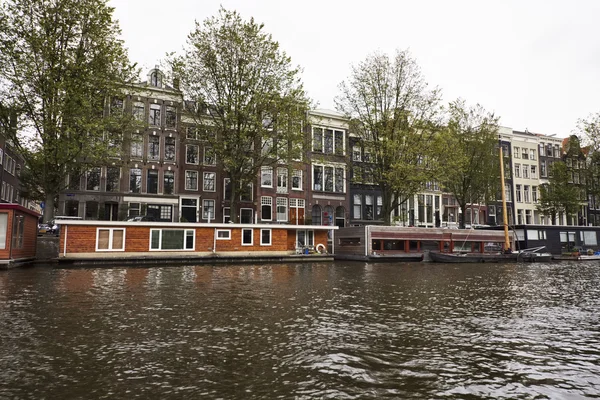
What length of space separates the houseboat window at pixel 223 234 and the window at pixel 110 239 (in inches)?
275

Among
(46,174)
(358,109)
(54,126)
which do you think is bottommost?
(46,174)

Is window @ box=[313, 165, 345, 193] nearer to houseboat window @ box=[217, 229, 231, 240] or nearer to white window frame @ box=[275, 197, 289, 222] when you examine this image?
white window frame @ box=[275, 197, 289, 222]

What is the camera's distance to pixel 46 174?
28172 millimetres

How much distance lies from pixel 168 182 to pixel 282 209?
42.1 ft

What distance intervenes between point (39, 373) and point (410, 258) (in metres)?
34.5

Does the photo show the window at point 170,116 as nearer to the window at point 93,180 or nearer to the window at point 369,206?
the window at point 93,180

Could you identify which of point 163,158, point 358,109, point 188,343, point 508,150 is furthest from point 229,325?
point 508,150

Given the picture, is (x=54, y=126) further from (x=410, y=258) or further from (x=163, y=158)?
(x=410, y=258)

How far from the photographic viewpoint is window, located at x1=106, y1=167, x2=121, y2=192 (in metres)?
42.5

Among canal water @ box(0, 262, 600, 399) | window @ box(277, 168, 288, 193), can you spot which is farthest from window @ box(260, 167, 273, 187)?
canal water @ box(0, 262, 600, 399)

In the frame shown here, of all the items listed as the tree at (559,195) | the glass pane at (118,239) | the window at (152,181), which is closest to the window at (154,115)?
the window at (152,181)

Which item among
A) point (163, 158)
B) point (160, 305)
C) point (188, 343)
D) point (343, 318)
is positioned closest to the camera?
Result: point (188, 343)

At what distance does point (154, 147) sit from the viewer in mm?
44906

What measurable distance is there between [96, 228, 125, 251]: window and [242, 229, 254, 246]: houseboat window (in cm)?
896
